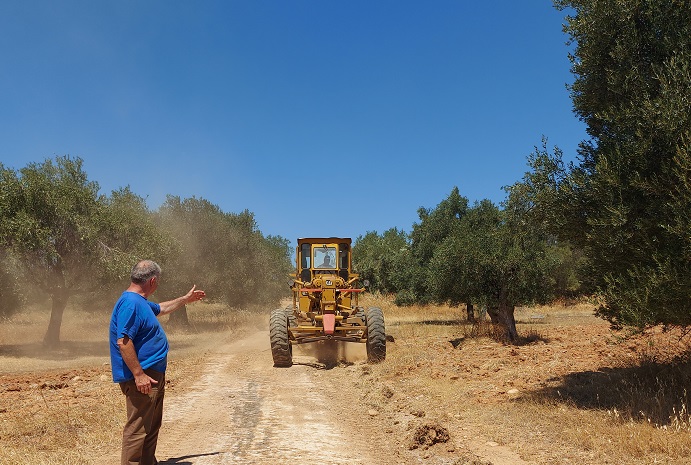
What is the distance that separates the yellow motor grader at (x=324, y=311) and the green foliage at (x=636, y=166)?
6.95m

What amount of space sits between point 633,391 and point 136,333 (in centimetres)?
768

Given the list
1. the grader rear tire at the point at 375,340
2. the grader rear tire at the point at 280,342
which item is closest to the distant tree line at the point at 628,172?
the grader rear tire at the point at 375,340

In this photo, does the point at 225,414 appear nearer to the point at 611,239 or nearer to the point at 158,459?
the point at 158,459

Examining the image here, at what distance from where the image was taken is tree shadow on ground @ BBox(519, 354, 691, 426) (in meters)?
7.39

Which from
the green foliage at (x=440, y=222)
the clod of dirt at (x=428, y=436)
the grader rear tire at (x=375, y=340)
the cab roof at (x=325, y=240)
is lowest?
the clod of dirt at (x=428, y=436)

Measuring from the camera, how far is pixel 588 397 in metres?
8.92

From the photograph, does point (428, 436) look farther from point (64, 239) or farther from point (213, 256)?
point (213, 256)

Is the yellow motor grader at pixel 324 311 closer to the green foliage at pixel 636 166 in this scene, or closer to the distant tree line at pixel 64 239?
the green foliage at pixel 636 166

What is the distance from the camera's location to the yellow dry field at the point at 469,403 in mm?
6277

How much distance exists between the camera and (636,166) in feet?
26.2

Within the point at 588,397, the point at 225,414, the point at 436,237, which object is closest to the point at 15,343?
the point at 225,414

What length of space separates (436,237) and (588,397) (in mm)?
22219

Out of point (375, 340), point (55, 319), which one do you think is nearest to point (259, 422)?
point (375, 340)

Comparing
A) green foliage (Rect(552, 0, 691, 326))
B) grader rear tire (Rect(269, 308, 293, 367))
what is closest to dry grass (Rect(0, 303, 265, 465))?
grader rear tire (Rect(269, 308, 293, 367))
